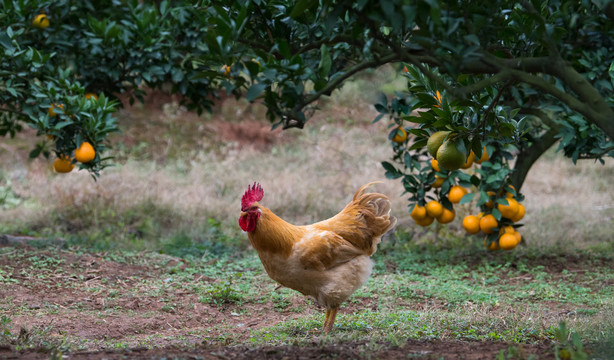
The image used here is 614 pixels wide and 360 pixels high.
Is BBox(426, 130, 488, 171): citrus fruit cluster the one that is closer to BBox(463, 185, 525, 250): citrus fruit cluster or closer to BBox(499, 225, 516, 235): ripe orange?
BBox(463, 185, 525, 250): citrus fruit cluster

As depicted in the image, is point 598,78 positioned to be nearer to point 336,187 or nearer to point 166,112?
point 336,187

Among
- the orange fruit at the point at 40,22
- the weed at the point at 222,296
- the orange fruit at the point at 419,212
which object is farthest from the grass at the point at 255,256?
the orange fruit at the point at 40,22

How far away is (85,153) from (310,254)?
271cm

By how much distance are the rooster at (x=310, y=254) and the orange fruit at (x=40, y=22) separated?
133 inches

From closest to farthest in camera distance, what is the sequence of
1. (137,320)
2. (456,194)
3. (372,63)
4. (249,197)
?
(372,63), (249,197), (137,320), (456,194)

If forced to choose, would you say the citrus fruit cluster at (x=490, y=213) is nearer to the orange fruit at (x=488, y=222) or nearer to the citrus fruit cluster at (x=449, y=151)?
the orange fruit at (x=488, y=222)

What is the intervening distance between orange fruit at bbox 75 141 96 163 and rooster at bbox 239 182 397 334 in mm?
2118

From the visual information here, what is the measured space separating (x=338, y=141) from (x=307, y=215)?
538cm

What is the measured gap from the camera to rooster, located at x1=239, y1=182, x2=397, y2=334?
4.22 m

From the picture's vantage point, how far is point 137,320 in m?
4.61

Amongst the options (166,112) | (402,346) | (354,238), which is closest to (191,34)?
(354,238)

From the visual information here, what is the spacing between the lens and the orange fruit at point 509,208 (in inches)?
237

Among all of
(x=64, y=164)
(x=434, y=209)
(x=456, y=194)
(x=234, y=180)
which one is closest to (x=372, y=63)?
(x=456, y=194)

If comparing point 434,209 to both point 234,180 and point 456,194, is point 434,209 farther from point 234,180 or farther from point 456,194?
point 234,180
